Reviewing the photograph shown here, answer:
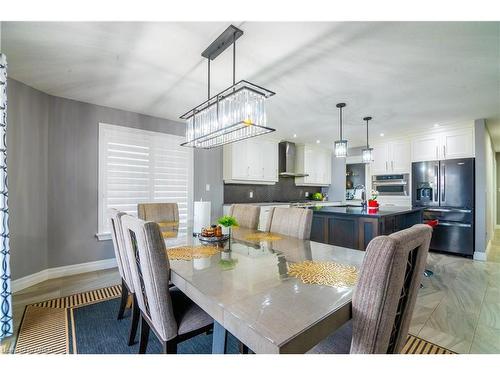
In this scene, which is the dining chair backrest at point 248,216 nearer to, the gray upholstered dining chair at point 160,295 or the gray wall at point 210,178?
the gray upholstered dining chair at point 160,295

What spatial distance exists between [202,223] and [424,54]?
241 cm

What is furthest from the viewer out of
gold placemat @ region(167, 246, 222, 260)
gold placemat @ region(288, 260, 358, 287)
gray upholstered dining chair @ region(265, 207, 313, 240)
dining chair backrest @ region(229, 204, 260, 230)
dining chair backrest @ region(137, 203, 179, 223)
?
dining chair backrest @ region(137, 203, 179, 223)

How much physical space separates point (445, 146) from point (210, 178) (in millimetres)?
4322


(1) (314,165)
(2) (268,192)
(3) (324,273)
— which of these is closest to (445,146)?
(1) (314,165)

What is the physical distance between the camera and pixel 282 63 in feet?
7.25

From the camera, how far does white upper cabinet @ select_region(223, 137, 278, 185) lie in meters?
4.58

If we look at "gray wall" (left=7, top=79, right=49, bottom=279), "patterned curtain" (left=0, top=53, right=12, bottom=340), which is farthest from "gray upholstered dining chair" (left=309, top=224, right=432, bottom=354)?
"gray wall" (left=7, top=79, right=49, bottom=279)

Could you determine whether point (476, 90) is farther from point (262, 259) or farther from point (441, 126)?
point (262, 259)

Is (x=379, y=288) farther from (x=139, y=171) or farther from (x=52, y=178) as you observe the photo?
(x=52, y=178)

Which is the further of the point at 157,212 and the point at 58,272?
the point at 58,272

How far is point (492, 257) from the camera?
4.11 metres

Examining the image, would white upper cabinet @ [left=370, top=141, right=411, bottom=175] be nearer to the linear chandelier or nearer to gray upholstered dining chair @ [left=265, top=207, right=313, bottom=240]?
gray upholstered dining chair @ [left=265, top=207, right=313, bottom=240]

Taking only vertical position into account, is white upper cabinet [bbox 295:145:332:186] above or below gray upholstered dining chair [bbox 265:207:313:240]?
above

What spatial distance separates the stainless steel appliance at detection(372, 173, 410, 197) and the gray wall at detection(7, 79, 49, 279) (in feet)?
19.4
